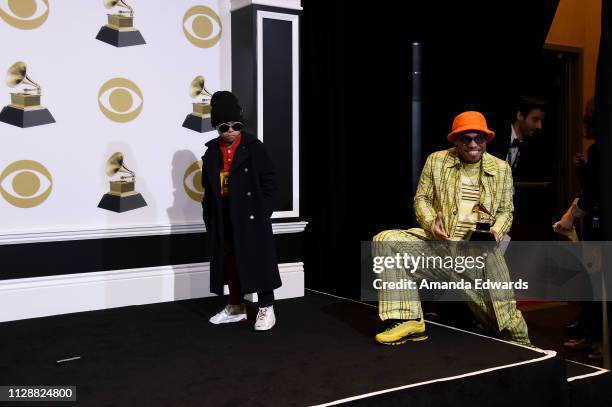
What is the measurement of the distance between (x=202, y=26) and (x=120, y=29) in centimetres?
55

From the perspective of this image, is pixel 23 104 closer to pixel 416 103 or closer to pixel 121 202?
pixel 121 202

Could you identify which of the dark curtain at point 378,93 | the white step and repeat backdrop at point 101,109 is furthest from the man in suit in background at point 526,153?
the white step and repeat backdrop at point 101,109

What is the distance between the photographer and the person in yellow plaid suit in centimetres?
300

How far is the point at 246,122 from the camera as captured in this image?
14.0ft

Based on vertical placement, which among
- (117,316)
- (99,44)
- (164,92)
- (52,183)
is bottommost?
(117,316)

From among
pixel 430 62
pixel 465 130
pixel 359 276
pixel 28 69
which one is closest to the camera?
pixel 465 130

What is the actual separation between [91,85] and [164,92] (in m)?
0.45

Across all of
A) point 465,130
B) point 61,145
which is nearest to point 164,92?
point 61,145

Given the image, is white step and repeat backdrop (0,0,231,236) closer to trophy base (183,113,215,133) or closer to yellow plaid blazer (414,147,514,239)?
trophy base (183,113,215,133)

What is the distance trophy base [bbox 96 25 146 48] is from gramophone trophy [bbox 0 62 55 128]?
49 cm

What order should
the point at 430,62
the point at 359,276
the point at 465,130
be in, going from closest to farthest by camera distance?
the point at 465,130
the point at 430,62
the point at 359,276

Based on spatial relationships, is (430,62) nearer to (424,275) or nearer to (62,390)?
(424,275)

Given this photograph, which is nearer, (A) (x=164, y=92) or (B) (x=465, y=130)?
(B) (x=465, y=130)

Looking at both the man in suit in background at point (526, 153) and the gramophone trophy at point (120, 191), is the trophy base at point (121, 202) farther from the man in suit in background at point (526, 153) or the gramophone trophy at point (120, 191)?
the man in suit in background at point (526, 153)
